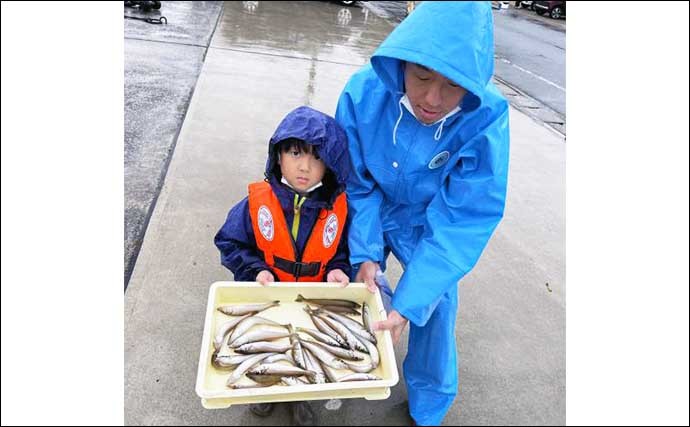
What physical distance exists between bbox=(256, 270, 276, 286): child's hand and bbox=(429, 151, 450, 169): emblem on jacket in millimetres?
831

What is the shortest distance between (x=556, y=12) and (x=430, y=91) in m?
26.4

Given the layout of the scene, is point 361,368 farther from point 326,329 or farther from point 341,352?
point 326,329

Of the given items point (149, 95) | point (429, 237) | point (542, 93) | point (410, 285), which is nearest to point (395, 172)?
point (429, 237)

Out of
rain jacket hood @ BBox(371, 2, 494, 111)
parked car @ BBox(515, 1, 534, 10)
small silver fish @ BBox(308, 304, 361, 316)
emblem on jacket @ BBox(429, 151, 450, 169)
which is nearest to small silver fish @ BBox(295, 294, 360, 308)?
small silver fish @ BBox(308, 304, 361, 316)

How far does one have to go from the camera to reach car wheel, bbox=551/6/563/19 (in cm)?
2396

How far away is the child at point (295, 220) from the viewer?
2.00 meters

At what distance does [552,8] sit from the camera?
24.0 metres

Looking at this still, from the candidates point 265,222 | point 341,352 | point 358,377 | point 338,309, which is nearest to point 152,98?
point 265,222

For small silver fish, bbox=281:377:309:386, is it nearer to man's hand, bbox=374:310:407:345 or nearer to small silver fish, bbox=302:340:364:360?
small silver fish, bbox=302:340:364:360

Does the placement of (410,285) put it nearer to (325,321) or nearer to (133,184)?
(325,321)

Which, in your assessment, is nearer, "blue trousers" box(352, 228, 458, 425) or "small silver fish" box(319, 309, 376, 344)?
"small silver fish" box(319, 309, 376, 344)

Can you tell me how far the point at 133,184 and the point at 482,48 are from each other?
3.01 meters

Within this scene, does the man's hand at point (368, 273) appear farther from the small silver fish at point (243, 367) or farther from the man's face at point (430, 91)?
the man's face at point (430, 91)

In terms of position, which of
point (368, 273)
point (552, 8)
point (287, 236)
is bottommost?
point (368, 273)
